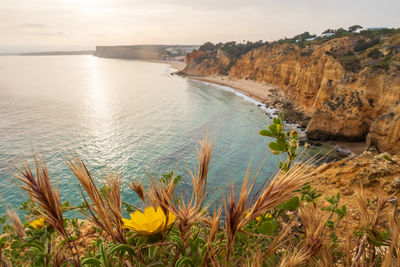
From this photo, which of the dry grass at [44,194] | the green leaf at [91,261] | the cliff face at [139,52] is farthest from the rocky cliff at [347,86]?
the cliff face at [139,52]

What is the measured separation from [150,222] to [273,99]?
42974mm

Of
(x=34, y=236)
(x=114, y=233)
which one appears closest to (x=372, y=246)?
(x=114, y=233)

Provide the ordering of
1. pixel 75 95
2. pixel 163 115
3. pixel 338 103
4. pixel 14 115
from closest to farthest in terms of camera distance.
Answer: pixel 338 103, pixel 14 115, pixel 163 115, pixel 75 95

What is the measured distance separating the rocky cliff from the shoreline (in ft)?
3.13

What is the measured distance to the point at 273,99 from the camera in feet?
136

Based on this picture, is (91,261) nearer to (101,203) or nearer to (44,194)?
Answer: (101,203)

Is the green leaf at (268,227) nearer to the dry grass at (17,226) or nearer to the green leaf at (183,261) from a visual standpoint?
the green leaf at (183,261)

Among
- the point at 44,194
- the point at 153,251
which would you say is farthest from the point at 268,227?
the point at 44,194

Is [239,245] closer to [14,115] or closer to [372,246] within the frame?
[372,246]

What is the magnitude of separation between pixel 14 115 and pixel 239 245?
39503 millimetres

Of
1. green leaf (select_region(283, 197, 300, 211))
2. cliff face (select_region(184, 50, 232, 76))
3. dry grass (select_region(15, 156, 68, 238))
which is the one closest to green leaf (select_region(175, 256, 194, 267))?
dry grass (select_region(15, 156, 68, 238))

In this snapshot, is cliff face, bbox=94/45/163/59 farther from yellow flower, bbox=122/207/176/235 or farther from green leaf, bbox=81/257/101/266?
green leaf, bbox=81/257/101/266

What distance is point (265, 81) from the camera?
53969 millimetres

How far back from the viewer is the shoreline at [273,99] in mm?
21352
